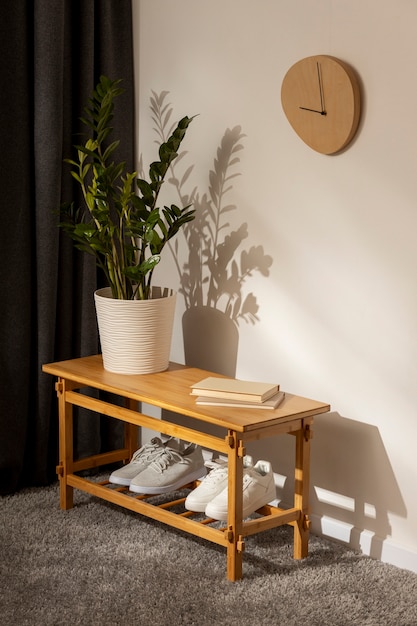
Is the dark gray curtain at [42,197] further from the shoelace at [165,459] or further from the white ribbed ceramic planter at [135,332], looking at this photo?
the shoelace at [165,459]

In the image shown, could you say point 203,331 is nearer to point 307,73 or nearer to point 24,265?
point 24,265

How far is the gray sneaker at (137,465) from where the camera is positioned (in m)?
2.74

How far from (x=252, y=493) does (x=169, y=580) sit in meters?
0.32

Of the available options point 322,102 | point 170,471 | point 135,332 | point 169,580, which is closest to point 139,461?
point 170,471

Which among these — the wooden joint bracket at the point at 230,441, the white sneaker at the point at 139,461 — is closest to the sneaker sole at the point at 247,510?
the wooden joint bracket at the point at 230,441

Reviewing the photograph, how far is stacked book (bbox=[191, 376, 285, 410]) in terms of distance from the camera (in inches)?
93.8

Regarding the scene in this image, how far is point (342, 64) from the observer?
2406 millimetres

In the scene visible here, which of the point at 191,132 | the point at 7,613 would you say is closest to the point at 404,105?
the point at 191,132

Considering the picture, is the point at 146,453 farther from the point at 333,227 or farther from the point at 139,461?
the point at 333,227

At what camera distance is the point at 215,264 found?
9.56 ft

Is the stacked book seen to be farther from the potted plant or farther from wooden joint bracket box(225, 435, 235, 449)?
the potted plant

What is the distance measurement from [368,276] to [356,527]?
72cm

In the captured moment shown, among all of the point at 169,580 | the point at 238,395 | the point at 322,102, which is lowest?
the point at 169,580

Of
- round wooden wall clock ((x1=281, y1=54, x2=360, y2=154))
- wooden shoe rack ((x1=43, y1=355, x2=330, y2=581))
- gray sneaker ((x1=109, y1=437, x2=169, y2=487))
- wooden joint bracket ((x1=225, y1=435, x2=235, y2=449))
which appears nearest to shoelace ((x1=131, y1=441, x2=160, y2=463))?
gray sneaker ((x1=109, y1=437, x2=169, y2=487))
